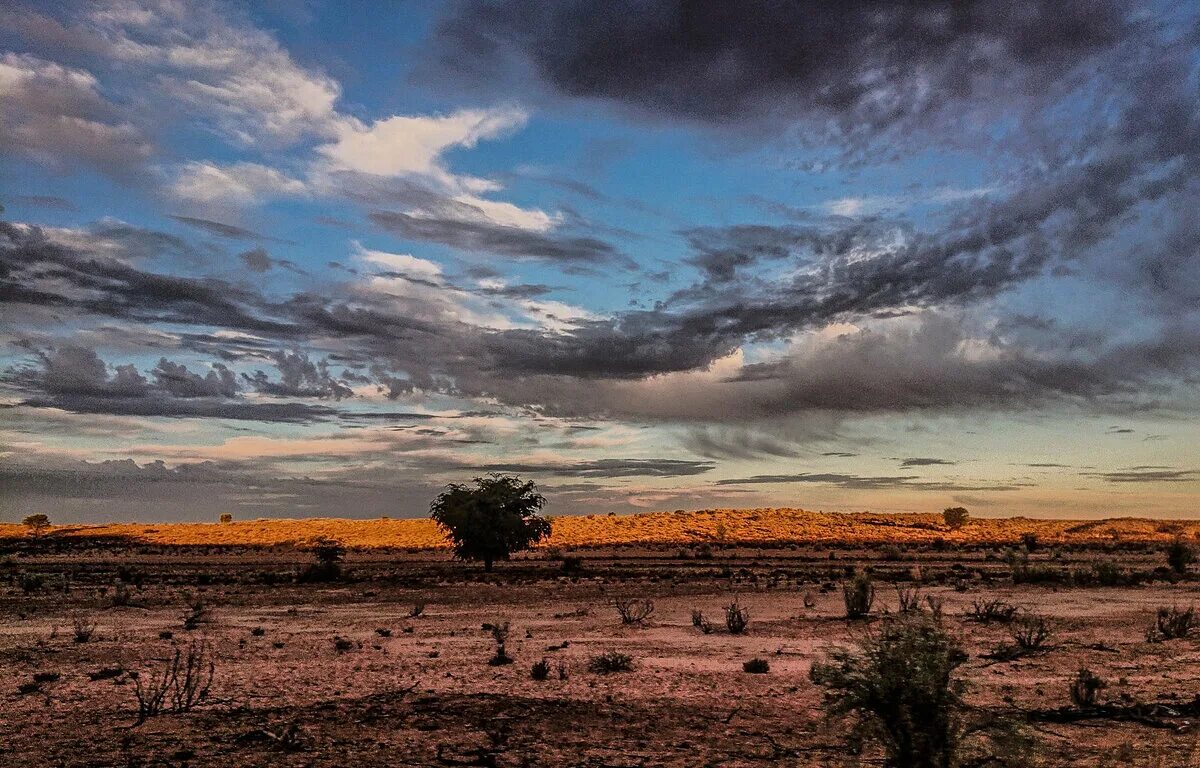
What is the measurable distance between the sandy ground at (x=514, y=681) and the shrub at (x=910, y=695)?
1270mm

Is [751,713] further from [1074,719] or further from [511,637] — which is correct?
[511,637]

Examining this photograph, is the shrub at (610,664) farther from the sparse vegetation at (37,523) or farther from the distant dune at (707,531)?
the sparse vegetation at (37,523)

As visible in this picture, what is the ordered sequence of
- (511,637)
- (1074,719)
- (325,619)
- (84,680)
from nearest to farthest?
(1074,719) → (84,680) → (511,637) → (325,619)

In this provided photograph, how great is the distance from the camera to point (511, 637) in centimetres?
2125

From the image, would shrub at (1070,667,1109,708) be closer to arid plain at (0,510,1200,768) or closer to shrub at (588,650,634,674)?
arid plain at (0,510,1200,768)

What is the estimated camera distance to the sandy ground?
1117cm

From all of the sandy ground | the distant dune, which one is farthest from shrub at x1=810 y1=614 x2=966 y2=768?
the distant dune

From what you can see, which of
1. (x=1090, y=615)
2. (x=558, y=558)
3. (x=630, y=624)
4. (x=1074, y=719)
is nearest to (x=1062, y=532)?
(x=558, y=558)

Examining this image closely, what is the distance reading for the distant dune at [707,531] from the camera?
81.9 metres

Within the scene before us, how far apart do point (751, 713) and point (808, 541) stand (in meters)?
68.3

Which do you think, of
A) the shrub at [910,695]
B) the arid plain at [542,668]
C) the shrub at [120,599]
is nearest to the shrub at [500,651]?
the arid plain at [542,668]

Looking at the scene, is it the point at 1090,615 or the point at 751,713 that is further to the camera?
the point at 1090,615

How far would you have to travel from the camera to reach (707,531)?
88125 millimetres

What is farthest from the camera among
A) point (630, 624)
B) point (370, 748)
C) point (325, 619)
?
point (325, 619)
